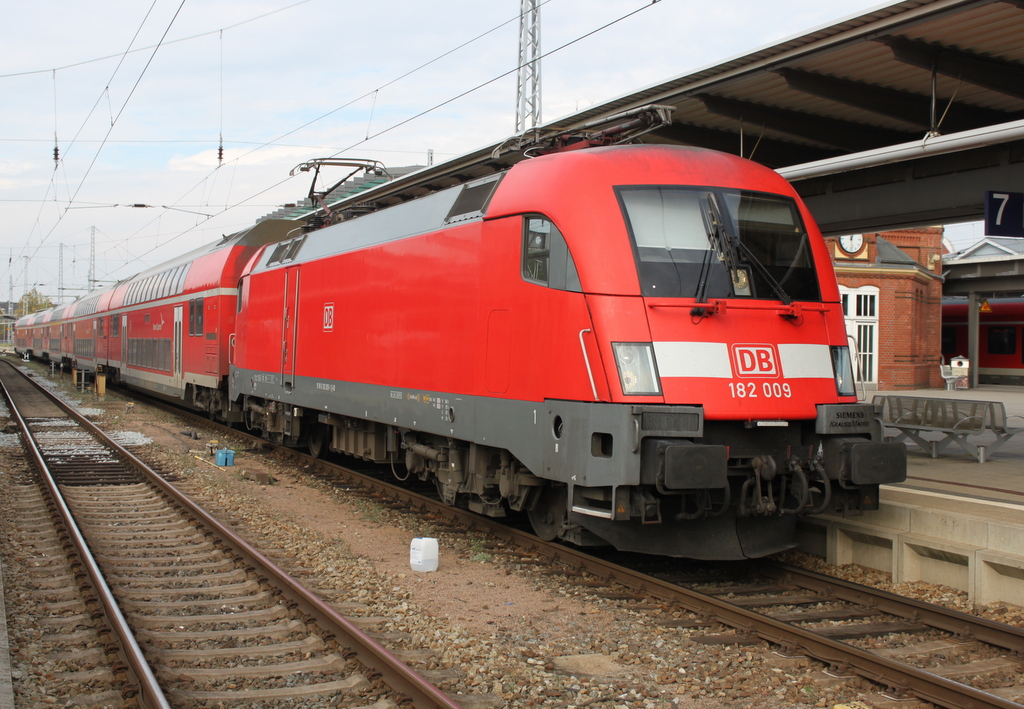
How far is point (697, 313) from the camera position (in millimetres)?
6527

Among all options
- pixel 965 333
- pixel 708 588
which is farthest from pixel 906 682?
pixel 965 333

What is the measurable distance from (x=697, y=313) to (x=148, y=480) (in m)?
8.55

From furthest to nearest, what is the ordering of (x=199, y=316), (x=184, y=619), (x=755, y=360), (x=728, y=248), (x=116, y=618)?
(x=199, y=316) → (x=728, y=248) → (x=755, y=360) → (x=184, y=619) → (x=116, y=618)

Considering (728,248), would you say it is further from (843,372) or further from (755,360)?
(843,372)

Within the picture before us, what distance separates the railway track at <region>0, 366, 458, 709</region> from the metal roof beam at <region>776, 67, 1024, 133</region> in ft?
23.3

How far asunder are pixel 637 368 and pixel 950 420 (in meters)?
7.12

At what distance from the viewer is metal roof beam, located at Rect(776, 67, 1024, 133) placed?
939cm

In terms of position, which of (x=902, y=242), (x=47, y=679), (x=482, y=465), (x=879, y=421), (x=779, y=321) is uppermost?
(x=902, y=242)

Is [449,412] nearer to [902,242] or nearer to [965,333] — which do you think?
[902,242]

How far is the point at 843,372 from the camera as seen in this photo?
712 centimetres

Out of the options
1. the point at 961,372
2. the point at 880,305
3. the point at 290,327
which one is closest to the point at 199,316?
the point at 290,327

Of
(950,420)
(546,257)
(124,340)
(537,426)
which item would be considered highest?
(546,257)

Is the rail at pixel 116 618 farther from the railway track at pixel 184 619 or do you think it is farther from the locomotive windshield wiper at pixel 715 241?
the locomotive windshield wiper at pixel 715 241

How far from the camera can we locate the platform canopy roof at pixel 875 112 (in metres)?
7.95
